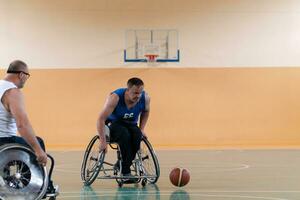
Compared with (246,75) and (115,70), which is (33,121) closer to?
(115,70)

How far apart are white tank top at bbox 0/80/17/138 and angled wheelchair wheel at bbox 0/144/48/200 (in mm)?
206

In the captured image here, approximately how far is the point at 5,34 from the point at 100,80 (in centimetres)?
225

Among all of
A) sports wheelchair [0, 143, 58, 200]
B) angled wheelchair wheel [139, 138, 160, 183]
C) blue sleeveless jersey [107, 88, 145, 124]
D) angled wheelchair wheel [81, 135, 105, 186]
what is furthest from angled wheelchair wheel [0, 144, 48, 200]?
blue sleeveless jersey [107, 88, 145, 124]

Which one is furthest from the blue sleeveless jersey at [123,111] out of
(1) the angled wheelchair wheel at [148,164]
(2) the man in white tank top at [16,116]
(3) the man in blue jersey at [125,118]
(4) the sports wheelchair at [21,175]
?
(4) the sports wheelchair at [21,175]

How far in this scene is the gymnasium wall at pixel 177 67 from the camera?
1297 cm

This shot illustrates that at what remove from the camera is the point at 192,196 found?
5043 mm

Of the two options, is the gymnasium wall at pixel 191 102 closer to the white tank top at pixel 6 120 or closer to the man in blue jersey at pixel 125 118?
the man in blue jersey at pixel 125 118

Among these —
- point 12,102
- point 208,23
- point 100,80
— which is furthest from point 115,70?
point 12,102

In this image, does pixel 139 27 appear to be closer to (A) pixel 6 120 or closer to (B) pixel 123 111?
(B) pixel 123 111

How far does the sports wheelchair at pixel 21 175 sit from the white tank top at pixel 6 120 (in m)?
0.20

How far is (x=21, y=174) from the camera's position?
13.4 ft

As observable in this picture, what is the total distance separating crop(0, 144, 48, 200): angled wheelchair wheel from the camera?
3.98 metres

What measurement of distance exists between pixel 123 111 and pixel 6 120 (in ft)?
5.79

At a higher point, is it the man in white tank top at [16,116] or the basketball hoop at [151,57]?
the basketball hoop at [151,57]
